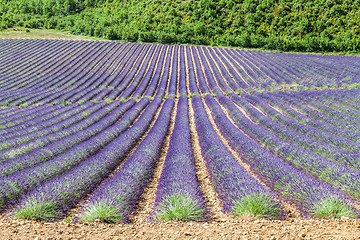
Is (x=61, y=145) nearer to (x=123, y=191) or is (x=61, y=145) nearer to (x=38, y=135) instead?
(x=38, y=135)

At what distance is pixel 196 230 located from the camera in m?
3.46

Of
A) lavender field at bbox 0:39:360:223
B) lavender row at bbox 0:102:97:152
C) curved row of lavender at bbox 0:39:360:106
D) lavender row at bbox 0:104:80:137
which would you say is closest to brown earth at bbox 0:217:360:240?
lavender field at bbox 0:39:360:223

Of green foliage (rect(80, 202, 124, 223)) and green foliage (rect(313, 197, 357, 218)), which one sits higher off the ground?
green foliage (rect(313, 197, 357, 218))

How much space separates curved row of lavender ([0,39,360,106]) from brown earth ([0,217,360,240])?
Answer: 18.0 meters

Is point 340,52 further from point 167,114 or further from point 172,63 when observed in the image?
point 167,114

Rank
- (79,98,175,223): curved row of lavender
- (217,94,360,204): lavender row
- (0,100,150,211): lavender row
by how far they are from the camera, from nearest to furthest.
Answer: (79,98,175,223): curved row of lavender < (0,100,150,211): lavender row < (217,94,360,204): lavender row

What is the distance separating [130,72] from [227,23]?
180 ft

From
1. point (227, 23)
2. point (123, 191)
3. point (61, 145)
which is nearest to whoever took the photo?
point (123, 191)

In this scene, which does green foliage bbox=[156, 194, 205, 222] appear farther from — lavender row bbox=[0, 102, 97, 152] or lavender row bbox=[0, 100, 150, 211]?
lavender row bbox=[0, 102, 97, 152]

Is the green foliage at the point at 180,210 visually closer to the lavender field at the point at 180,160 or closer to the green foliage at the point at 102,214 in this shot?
the lavender field at the point at 180,160

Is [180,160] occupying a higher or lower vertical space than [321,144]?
lower

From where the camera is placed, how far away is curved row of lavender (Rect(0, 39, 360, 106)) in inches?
920

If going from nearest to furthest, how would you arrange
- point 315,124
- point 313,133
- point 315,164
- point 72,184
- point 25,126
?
point 72,184 < point 315,164 < point 313,133 < point 315,124 < point 25,126

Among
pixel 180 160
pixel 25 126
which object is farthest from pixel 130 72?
pixel 180 160
